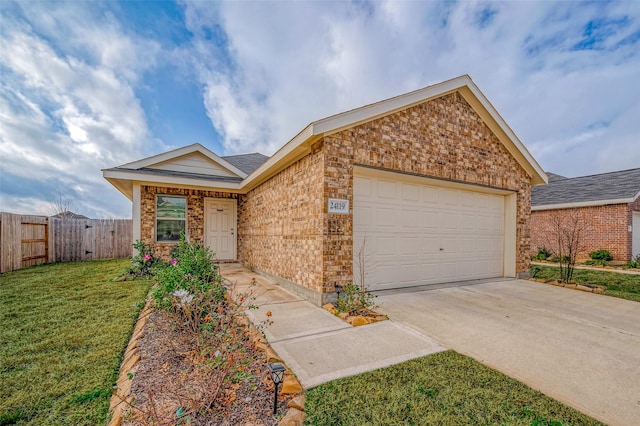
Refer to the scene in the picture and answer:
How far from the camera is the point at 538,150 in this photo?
2022 cm

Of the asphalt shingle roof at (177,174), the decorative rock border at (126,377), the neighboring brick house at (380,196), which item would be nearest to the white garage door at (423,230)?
the neighboring brick house at (380,196)

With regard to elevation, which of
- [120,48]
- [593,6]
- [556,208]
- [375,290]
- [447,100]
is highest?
[593,6]

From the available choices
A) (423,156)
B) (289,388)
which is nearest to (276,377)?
(289,388)

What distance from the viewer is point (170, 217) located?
888cm

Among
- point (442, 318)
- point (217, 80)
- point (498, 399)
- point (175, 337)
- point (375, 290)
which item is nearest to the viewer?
point (498, 399)

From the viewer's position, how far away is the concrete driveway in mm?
2354

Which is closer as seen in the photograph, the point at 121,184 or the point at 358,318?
the point at 358,318

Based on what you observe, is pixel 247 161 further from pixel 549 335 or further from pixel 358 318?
pixel 549 335

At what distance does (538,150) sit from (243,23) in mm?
22381

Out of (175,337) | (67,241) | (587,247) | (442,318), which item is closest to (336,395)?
(175,337)

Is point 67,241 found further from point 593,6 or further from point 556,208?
point 556,208

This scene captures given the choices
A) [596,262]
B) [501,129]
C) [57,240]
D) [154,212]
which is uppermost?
[501,129]

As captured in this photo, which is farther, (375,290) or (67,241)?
(67,241)

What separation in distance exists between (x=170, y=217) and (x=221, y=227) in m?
1.62
